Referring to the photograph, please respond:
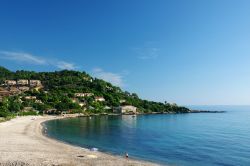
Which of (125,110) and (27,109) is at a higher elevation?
(125,110)

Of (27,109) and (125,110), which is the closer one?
(27,109)

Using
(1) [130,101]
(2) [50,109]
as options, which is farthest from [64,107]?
(1) [130,101]

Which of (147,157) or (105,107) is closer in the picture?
(147,157)

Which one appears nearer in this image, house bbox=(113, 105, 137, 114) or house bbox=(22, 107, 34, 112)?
house bbox=(22, 107, 34, 112)

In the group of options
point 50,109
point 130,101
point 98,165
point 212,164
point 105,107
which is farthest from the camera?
point 130,101

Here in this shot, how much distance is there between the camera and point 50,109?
143 metres

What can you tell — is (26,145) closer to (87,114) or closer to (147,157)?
(147,157)

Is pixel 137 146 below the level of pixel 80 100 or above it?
below

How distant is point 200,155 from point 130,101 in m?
154

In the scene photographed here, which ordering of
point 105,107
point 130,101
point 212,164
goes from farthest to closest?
point 130,101, point 105,107, point 212,164

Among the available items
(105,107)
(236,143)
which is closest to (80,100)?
(105,107)

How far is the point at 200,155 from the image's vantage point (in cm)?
4631

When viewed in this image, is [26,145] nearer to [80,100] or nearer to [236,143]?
[236,143]

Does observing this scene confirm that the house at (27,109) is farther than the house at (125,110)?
No
